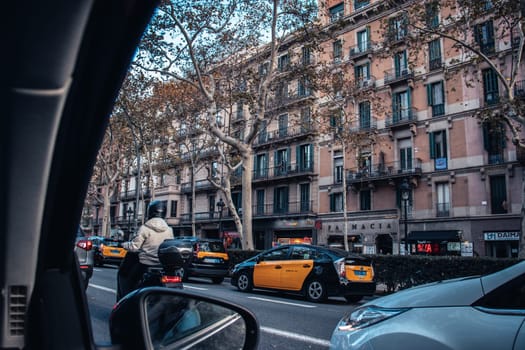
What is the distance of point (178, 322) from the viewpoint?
1681mm

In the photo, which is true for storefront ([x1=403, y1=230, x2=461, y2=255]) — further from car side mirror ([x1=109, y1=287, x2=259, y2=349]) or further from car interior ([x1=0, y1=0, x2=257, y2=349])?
car interior ([x1=0, y1=0, x2=257, y2=349])

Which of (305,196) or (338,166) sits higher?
(338,166)

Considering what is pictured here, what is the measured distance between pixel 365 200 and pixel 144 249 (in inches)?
1030

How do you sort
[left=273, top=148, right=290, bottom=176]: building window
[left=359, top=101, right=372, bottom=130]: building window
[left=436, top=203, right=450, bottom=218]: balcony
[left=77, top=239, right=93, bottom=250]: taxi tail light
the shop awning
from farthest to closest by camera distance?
[left=273, top=148, right=290, bottom=176]: building window
[left=359, top=101, right=372, bottom=130]: building window
[left=436, top=203, right=450, bottom=218]: balcony
the shop awning
[left=77, top=239, right=93, bottom=250]: taxi tail light

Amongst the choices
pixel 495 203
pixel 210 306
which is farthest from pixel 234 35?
pixel 210 306

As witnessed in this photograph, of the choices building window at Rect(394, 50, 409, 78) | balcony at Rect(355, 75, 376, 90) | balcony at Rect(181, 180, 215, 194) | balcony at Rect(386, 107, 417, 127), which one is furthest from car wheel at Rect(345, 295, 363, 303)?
balcony at Rect(181, 180, 215, 194)

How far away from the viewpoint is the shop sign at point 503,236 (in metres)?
23.3

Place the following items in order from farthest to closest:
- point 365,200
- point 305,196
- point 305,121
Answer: point 305,196, point 365,200, point 305,121

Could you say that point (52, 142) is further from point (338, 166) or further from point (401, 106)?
point (338, 166)

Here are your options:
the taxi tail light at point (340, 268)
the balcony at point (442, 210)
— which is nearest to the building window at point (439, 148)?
the balcony at point (442, 210)

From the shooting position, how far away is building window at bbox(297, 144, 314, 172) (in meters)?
34.5

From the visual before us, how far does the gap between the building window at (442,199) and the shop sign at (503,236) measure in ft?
8.56

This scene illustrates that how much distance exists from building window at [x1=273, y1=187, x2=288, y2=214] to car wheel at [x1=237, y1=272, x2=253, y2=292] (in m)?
22.4

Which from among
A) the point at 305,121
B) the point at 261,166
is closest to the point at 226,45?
the point at 305,121
